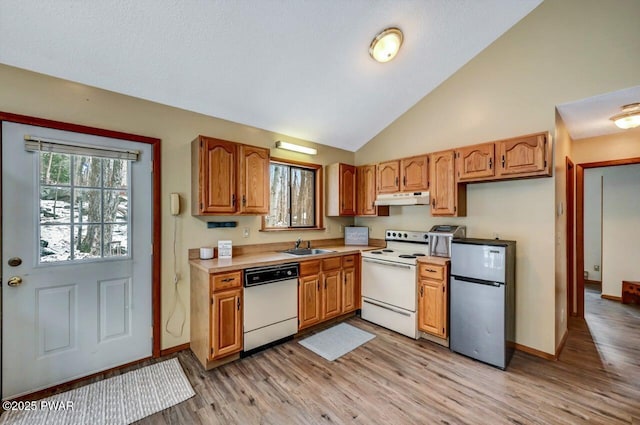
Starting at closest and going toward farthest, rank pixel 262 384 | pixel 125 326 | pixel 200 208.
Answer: pixel 262 384
pixel 125 326
pixel 200 208

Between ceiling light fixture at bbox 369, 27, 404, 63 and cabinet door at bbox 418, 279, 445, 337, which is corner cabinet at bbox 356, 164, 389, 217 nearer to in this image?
cabinet door at bbox 418, 279, 445, 337

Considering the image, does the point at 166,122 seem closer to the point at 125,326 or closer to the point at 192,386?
the point at 125,326

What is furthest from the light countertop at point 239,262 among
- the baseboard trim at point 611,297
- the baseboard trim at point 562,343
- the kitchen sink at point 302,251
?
the baseboard trim at point 611,297

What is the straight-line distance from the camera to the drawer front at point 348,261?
3586 mm

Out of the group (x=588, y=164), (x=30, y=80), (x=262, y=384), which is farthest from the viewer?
(x=588, y=164)

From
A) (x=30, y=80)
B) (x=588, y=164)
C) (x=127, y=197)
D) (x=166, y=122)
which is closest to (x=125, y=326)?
(x=127, y=197)

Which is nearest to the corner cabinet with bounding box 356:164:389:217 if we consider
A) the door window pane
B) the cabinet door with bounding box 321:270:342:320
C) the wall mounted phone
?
the cabinet door with bounding box 321:270:342:320

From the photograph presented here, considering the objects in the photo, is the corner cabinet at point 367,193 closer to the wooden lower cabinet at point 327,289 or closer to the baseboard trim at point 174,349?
the wooden lower cabinet at point 327,289

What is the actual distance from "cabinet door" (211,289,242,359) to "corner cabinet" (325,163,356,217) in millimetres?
2045

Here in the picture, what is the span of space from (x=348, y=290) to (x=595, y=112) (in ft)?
11.2

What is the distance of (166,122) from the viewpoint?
2779 millimetres

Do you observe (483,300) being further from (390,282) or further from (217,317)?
(217,317)

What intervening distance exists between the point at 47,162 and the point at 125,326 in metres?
1.62

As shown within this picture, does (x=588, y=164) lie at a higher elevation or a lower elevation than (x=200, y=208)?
higher
